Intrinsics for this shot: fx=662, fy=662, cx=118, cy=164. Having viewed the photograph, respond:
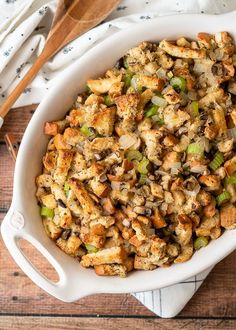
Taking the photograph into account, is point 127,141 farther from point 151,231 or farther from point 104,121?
point 151,231

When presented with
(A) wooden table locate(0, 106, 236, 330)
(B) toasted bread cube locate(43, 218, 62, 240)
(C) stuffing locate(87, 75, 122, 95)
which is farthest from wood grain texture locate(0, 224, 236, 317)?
(C) stuffing locate(87, 75, 122, 95)

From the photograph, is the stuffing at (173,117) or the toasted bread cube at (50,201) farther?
the toasted bread cube at (50,201)

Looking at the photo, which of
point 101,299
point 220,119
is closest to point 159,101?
point 220,119

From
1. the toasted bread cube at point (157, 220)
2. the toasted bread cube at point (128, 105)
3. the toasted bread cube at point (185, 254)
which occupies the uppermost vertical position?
the toasted bread cube at point (128, 105)

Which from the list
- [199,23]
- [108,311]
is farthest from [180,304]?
[199,23]

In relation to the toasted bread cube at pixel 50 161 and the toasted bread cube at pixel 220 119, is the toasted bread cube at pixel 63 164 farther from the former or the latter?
the toasted bread cube at pixel 220 119

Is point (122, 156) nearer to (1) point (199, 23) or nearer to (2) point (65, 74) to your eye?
(2) point (65, 74)

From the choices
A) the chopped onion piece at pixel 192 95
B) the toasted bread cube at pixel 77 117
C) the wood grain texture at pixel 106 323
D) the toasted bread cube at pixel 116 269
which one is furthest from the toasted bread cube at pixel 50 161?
the wood grain texture at pixel 106 323
